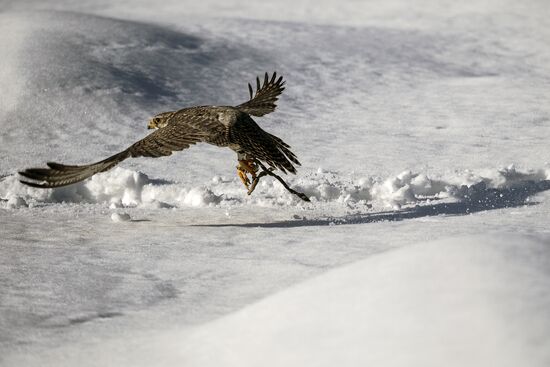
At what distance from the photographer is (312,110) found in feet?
30.7

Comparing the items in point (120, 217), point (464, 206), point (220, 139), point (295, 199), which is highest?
point (220, 139)

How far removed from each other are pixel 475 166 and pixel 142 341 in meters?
4.30

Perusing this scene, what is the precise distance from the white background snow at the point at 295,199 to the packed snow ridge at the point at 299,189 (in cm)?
2

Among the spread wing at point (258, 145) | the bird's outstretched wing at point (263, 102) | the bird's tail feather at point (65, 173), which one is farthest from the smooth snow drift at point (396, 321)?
the bird's outstretched wing at point (263, 102)

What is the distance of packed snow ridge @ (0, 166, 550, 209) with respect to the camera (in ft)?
20.9

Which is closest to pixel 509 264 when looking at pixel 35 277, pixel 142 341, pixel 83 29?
pixel 142 341

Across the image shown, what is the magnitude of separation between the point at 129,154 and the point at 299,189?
1.71 meters

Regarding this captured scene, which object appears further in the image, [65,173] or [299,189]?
[299,189]

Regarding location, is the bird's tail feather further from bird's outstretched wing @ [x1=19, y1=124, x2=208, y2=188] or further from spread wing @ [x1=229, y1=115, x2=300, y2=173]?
spread wing @ [x1=229, y1=115, x2=300, y2=173]

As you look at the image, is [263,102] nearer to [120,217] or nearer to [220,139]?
[220,139]

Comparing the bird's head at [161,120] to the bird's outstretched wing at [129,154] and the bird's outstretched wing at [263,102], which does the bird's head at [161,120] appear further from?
the bird's outstretched wing at [263,102]

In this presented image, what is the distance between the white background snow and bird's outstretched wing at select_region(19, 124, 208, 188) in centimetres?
50

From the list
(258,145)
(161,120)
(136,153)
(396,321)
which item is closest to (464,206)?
(258,145)

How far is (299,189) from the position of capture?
644 cm
